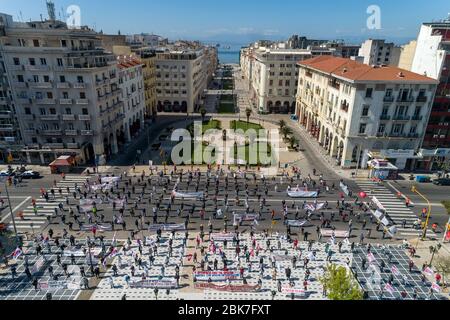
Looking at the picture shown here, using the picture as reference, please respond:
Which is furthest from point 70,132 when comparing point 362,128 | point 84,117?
point 362,128

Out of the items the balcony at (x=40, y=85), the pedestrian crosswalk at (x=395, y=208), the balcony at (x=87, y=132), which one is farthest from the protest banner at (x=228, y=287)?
the balcony at (x=40, y=85)

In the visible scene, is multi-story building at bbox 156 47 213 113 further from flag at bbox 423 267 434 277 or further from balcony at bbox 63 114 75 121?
flag at bbox 423 267 434 277

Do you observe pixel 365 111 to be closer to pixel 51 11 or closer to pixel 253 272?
pixel 253 272

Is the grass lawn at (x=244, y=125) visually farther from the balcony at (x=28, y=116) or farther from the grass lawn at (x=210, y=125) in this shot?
the balcony at (x=28, y=116)

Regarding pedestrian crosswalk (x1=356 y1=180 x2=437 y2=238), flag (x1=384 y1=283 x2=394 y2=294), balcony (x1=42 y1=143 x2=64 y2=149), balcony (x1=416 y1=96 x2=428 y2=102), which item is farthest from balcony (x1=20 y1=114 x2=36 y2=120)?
balcony (x1=416 y1=96 x2=428 y2=102)
